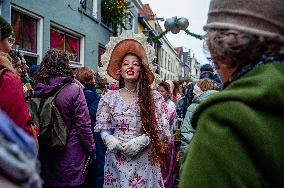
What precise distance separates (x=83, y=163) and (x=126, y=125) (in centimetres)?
85

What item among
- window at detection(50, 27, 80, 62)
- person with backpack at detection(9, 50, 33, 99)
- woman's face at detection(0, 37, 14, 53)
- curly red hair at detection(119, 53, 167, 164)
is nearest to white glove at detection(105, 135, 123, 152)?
curly red hair at detection(119, 53, 167, 164)

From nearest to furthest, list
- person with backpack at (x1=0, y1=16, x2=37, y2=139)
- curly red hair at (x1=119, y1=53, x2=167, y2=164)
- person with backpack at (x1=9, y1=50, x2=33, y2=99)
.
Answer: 1. person with backpack at (x1=0, y1=16, x2=37, y2=139)
2. curly red hair at (x1=119, y1=53, x2=167, y2=164)
3. person with backpack at (x1=9, y1=50, x2=33, y2=99)

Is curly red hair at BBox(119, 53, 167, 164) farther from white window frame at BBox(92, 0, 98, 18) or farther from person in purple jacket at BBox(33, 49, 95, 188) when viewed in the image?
white window frame at BBox(92, 0, 98, 18)

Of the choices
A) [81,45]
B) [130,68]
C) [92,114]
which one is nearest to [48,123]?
[130,68]

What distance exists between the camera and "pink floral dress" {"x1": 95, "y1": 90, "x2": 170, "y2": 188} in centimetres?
373

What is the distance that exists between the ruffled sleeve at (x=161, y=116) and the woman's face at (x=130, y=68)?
0.28 meters

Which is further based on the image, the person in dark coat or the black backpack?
the person in dark coat

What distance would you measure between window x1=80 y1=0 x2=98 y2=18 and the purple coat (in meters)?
9.45

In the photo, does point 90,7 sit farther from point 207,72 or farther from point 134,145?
point 134,145

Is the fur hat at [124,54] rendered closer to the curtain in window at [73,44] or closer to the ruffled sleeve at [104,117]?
the ruffled sleeve at [104,117]

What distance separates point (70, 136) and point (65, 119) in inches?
7.8

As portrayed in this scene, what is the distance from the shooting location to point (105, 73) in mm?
4301

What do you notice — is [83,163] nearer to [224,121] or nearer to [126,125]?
[126,125]

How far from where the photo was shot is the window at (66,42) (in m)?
10.9
